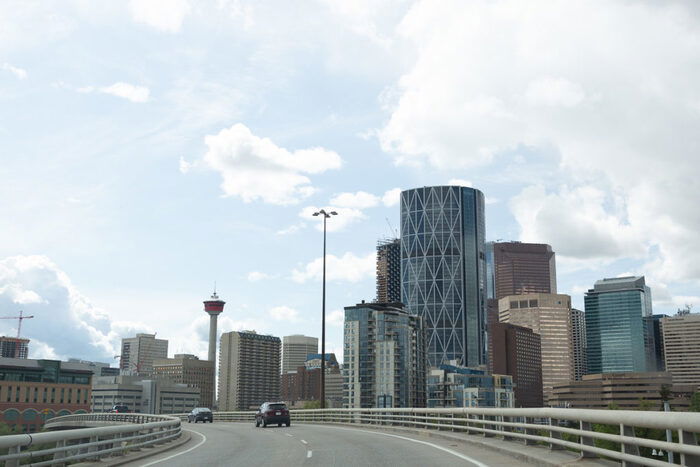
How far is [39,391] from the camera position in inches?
6944

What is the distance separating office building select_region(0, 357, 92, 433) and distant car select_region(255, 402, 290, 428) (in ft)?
438

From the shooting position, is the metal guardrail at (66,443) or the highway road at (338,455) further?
the highway road at (338,455)

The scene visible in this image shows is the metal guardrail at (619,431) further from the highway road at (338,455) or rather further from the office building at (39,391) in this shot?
the office building at (39,391)

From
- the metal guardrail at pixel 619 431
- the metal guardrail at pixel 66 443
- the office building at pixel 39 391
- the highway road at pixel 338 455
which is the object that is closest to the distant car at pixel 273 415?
the metal guardrail at pixel 66 443

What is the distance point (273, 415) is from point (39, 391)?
502 feet

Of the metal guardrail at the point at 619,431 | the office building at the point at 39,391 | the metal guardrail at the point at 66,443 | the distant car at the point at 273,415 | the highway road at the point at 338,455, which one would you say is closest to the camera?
the metal guardrail at the point at 619,431

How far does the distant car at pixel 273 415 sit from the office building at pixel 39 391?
133 metres

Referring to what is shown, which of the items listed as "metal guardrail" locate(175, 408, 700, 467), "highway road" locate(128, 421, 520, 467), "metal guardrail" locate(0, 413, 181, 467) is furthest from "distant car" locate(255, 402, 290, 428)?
"highway road" locate(128, 421, 520, 467)

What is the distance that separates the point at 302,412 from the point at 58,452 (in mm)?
40744

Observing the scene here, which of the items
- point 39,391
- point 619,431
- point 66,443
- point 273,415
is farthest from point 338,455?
point 39,391

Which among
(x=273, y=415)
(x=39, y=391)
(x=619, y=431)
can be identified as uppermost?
(x=619, y=431)

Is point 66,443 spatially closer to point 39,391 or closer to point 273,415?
point 273,415

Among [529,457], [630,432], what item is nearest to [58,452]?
[529,457]

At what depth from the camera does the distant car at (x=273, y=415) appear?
43.1 meters
